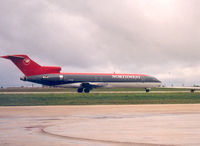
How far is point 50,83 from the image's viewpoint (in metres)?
61.8

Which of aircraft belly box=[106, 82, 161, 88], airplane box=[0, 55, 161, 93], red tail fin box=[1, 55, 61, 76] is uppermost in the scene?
red tail fin box=[1, 55, 61, 76]

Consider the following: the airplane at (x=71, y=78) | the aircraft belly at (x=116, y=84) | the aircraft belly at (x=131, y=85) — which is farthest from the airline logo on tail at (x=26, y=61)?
Result: the aircraft belly at (x=131, y=85)

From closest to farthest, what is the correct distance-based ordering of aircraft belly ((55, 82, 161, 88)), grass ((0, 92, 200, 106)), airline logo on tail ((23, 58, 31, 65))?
grass ((0, 92, 200, 106)), airline logo on tail ((23, 58, 31, 65)), aircraft belly ((55, 82, 161, 88))

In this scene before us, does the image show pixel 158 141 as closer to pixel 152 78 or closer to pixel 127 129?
pixel 127 129

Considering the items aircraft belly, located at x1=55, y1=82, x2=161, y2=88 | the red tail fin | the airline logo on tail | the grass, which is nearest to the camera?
the grass

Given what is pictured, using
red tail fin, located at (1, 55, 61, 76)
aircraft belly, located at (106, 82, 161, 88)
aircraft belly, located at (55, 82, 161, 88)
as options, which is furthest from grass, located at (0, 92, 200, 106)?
aircraft belly, located at (106, 82, 161, 88)

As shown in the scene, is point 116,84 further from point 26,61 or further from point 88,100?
point 88,100

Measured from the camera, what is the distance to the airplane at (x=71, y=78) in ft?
194

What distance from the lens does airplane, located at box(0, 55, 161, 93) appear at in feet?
194

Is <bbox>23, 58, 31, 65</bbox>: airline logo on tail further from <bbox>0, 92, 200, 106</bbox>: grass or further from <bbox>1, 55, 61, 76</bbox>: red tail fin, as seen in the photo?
<bbox>0, 92, 200, 106</bbox>: grass

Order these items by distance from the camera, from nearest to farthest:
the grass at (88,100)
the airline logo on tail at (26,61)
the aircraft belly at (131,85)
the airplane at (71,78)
→ the grass at (88,100), the airline logo on tail at (26,61), the airplane at (71,78), the aircraft belly at (131,85)

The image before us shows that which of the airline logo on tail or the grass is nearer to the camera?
the grass

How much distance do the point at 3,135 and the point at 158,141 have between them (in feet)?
17.4

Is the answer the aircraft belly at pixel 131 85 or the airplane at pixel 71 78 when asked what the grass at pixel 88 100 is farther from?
the aircraft belly at pixel 131 85
